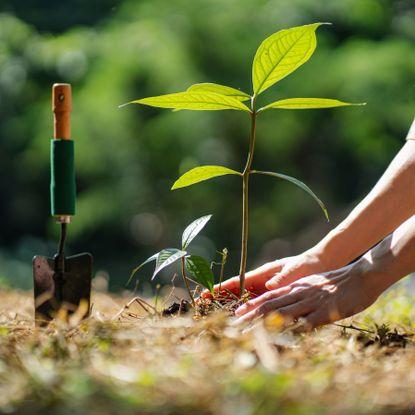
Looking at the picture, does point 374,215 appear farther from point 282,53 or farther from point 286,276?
point 282,53

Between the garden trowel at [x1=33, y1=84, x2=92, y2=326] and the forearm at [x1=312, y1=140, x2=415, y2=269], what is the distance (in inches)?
20.3

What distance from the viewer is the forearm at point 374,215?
1625mm

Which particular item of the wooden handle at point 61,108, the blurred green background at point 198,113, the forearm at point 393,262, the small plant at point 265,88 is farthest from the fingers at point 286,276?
the blurred green background at point 198,113

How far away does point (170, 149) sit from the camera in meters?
5.49

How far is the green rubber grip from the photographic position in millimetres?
1471

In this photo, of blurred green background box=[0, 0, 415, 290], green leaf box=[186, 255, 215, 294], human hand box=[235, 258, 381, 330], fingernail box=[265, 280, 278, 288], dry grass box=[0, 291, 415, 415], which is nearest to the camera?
dry grass box=[0, 291, 415, 415]

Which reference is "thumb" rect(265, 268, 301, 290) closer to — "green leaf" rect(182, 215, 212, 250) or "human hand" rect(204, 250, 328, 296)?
"human hand" rect(204, 250, 328, 296)

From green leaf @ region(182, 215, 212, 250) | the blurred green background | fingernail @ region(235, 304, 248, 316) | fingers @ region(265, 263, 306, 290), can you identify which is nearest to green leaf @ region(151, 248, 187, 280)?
green leaf @ region(182, 215, 212, 250)

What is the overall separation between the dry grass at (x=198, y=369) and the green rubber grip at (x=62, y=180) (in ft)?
0.83

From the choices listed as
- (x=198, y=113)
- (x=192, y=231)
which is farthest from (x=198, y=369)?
(x=198, y=113)

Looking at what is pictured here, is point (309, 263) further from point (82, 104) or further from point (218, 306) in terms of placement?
point (82, 104)

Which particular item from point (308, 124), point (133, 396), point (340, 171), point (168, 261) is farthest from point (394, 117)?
point (133, 396)

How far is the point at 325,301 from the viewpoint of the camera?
4.39 feet

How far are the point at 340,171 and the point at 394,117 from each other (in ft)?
3.77
